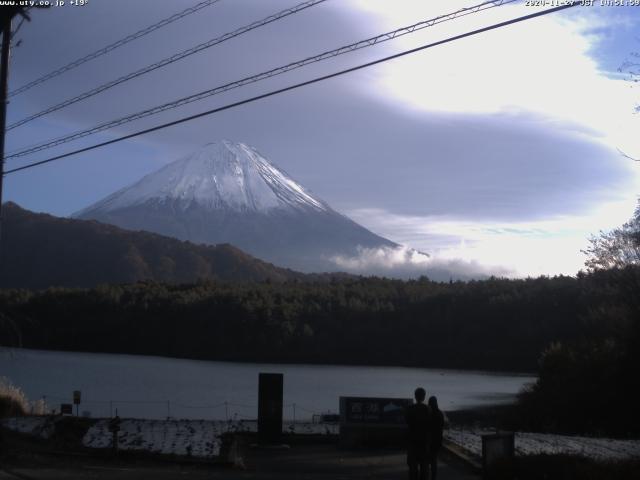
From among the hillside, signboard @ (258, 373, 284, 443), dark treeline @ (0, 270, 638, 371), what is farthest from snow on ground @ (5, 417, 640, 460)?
the hillside

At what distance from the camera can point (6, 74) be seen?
1839 cm

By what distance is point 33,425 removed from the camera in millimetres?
19938

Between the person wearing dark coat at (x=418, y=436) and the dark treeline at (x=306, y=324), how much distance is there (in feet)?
228

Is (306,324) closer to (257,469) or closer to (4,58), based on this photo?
(4,58)

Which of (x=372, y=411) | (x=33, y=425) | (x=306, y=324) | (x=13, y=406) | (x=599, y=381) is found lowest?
(x=33, y=425)

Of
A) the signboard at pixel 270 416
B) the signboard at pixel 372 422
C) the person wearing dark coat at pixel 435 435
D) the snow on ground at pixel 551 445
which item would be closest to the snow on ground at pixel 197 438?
the snow on ground at pixel 551 445

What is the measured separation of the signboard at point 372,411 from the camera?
18250 millimetres

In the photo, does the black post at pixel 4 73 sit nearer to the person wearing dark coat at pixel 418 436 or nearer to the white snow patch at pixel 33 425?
the white snow patch at pixel 33 425

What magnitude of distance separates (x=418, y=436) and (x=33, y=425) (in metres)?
11.4

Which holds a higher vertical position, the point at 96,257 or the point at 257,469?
the point at 96,257

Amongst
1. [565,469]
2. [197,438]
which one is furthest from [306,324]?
[565,469]

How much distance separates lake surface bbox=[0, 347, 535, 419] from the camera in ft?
123

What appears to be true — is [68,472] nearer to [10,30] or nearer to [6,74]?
[6,74]

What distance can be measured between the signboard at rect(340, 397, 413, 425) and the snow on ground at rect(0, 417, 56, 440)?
6648 millimetres
